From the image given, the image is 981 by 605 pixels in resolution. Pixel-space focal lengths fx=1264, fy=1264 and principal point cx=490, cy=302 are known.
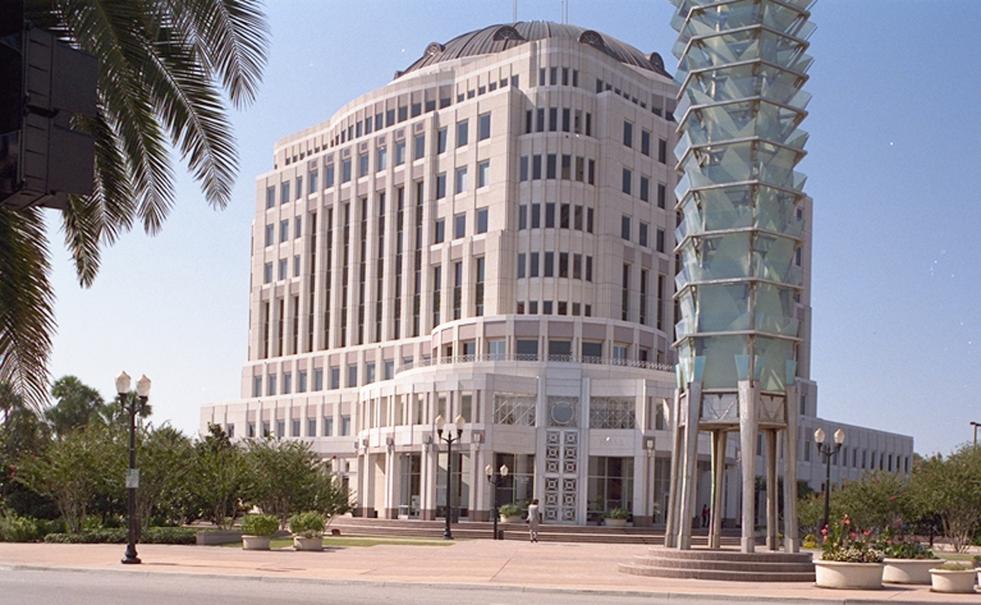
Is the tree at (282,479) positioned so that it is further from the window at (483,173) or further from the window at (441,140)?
the window at (441,140)

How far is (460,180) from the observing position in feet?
307

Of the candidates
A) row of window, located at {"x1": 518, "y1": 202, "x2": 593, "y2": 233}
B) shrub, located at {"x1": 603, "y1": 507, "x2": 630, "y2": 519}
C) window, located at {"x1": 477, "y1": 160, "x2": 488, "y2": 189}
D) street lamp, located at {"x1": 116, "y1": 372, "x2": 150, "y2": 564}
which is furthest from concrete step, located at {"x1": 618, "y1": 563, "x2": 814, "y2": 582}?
window, located at {"x1": 477, "y1": 160, "x2": 488, "y2": 189}

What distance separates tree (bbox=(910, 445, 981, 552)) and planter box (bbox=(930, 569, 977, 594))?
28.4 m

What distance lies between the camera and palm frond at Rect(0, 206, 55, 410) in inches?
625

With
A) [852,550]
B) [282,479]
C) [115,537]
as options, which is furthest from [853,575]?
[282,479]

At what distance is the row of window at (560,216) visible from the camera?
3440 inches

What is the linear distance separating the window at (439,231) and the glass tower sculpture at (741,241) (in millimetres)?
55605

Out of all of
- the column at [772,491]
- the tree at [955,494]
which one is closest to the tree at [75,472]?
the column at [772,491]

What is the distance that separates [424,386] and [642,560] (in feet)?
137

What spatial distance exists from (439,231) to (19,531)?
5169 cm

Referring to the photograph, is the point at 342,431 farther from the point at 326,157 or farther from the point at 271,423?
the point at 326,157

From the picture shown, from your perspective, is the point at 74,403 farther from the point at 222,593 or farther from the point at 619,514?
the point at 222,593

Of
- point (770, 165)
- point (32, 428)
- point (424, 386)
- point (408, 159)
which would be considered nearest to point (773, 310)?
point (770, 165)

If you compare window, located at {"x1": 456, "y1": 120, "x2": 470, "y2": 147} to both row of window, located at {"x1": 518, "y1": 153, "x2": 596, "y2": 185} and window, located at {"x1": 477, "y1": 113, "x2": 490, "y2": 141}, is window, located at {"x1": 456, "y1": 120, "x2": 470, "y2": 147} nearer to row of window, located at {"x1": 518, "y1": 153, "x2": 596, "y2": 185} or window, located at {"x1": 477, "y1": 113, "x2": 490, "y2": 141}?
window, located at {"x1": 477, "y1": 113, "x2": 490, "y2": 141}
